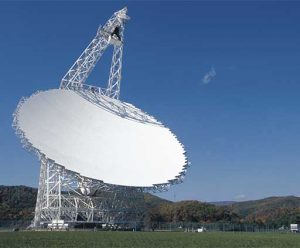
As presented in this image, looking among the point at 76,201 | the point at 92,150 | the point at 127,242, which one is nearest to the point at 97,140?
the point at 92,150

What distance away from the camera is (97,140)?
62.3m

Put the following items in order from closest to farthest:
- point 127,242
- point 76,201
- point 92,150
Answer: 1. point 127,242
2. point 92,150
3. point 76,201

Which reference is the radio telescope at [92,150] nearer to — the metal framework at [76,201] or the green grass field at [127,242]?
the metal framework at [76,201]

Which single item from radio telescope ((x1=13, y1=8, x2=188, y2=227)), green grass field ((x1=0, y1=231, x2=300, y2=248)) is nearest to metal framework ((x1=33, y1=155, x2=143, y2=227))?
radio telescope ((x1=13, y1=8, x2=188, y2=227))

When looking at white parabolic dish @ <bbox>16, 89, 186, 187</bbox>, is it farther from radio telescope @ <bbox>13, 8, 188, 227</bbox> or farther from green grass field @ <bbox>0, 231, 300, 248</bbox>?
green grass field @ <bbox>0, 231, 300, 248</bbox>

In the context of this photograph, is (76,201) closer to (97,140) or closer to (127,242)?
(97,140)

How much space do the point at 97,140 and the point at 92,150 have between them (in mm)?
1990

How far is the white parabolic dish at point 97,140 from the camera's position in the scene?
5762cm

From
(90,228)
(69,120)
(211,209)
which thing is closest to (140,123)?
(69,120)

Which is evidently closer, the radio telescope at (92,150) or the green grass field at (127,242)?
the green grass field at (127,242)

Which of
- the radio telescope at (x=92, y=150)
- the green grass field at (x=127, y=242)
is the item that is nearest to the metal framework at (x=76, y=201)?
the radio telescope at (x=92, y=150)

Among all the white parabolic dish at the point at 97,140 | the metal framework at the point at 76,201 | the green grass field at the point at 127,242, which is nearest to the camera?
the green grass field at the point at 127,242

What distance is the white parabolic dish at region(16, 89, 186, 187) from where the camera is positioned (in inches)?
2269

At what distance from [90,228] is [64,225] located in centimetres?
379
